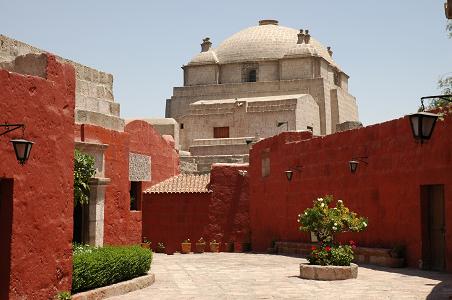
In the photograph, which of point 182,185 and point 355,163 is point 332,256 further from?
point 182,185

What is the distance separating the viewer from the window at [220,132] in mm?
37406

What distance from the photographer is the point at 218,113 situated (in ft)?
124

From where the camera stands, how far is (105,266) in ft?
36.3

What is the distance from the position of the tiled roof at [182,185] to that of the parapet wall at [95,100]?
785 cm

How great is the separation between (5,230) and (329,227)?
23.0ft

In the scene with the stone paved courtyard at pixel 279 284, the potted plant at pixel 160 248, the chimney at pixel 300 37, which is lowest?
the potted plant at pixel 160 248

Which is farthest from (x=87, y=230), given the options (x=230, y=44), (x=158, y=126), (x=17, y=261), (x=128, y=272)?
(x=230, y=44)

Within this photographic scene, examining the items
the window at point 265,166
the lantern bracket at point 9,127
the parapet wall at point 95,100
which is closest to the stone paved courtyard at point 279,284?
the lantern bracket at point 9,127

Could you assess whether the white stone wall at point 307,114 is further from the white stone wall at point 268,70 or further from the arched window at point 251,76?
the arched window at point 251,76

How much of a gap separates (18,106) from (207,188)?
1550 centimetres

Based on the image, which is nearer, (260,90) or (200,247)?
(200,247)

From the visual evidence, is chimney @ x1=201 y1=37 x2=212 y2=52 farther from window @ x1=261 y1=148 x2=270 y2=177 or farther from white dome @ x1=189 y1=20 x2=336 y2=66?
window @ x1=261 y1=148 x2=270 y2=177

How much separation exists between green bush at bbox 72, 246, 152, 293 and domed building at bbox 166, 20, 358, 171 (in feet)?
71.8

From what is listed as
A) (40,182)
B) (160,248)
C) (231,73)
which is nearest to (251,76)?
(231,73)
